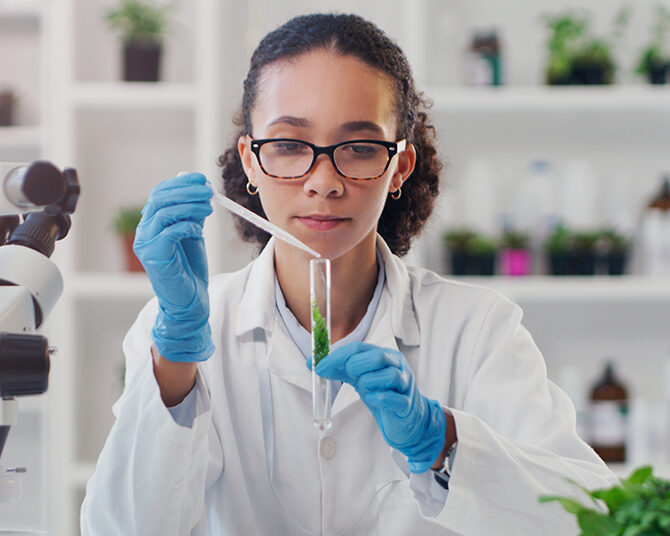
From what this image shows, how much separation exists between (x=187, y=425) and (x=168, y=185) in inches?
14.2

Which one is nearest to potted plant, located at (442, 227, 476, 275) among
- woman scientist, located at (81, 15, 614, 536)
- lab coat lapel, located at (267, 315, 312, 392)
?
woman scientist, located at (81, 15, 614, 536)

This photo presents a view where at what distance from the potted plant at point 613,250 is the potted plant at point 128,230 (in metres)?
1.54

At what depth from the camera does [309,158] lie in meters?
1.17

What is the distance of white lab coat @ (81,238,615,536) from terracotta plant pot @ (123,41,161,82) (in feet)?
→ 4.16

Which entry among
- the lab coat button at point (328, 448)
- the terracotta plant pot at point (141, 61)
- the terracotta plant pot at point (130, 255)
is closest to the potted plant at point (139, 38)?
the terracotta plant pot at point (141, 61)

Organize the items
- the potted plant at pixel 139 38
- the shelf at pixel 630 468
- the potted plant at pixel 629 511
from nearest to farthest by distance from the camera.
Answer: the potted plant at pixel 629 511 < the shelf at pixel 630 468 < the potted plant at pixel 139 38

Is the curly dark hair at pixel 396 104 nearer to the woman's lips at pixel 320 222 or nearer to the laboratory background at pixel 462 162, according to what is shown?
the woman's lips at pixel 320 222

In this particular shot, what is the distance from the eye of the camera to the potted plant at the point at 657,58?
8.02 feet

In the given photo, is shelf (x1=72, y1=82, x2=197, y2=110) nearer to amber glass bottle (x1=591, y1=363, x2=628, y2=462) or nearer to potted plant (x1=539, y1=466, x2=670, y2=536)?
amber glass bottle (x1=591, y1=363, x2=628, y2=462)

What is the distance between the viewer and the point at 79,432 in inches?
103

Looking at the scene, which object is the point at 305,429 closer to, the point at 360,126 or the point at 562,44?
the point at 360,126

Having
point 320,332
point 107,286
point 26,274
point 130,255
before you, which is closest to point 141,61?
point 130,255

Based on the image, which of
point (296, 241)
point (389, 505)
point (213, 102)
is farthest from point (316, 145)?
point (213, 102)

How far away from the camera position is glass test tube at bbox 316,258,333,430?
41.2 inches
